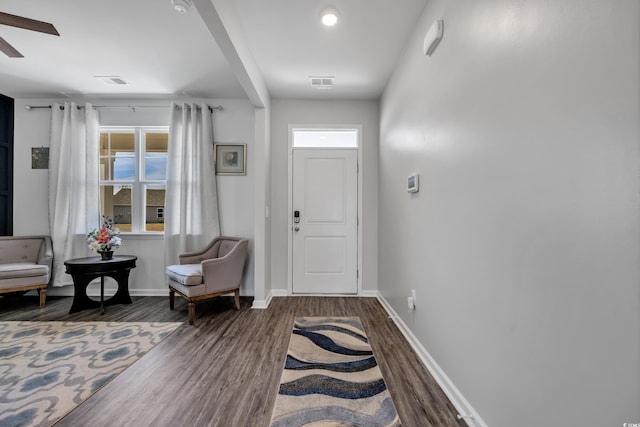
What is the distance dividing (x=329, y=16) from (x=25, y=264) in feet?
14.4

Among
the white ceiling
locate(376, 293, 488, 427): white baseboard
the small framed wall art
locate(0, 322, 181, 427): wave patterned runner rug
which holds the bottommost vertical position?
locate(0, 322, 181, 427): wave patterned runner rug

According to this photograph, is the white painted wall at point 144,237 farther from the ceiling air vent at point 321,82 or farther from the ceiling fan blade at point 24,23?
the ceiling fan blade at point 24,23

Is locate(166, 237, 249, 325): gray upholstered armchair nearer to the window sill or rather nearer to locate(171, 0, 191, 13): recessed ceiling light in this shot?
the window sill

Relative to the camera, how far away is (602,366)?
Result: 75 centimetres

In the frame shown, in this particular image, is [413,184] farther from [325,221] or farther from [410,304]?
[325,221]

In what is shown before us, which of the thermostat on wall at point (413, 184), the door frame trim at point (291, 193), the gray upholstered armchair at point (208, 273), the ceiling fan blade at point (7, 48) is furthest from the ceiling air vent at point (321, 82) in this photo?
the ceiling fan blade at point (7, 48)

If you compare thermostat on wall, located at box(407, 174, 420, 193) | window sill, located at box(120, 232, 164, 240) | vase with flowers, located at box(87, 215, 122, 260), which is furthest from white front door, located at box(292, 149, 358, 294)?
vase with flowers, located at box(87, 215, 122, 260)

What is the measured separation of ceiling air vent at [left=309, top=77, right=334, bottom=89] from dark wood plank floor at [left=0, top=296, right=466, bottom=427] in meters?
2.64

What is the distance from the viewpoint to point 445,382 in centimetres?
165

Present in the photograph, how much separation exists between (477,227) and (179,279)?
112 inches

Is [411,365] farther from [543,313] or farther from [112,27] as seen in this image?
[112,27]

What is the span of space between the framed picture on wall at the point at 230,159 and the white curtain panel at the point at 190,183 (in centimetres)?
11

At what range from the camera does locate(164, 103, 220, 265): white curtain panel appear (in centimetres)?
361

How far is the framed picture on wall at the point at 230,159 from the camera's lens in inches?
148
